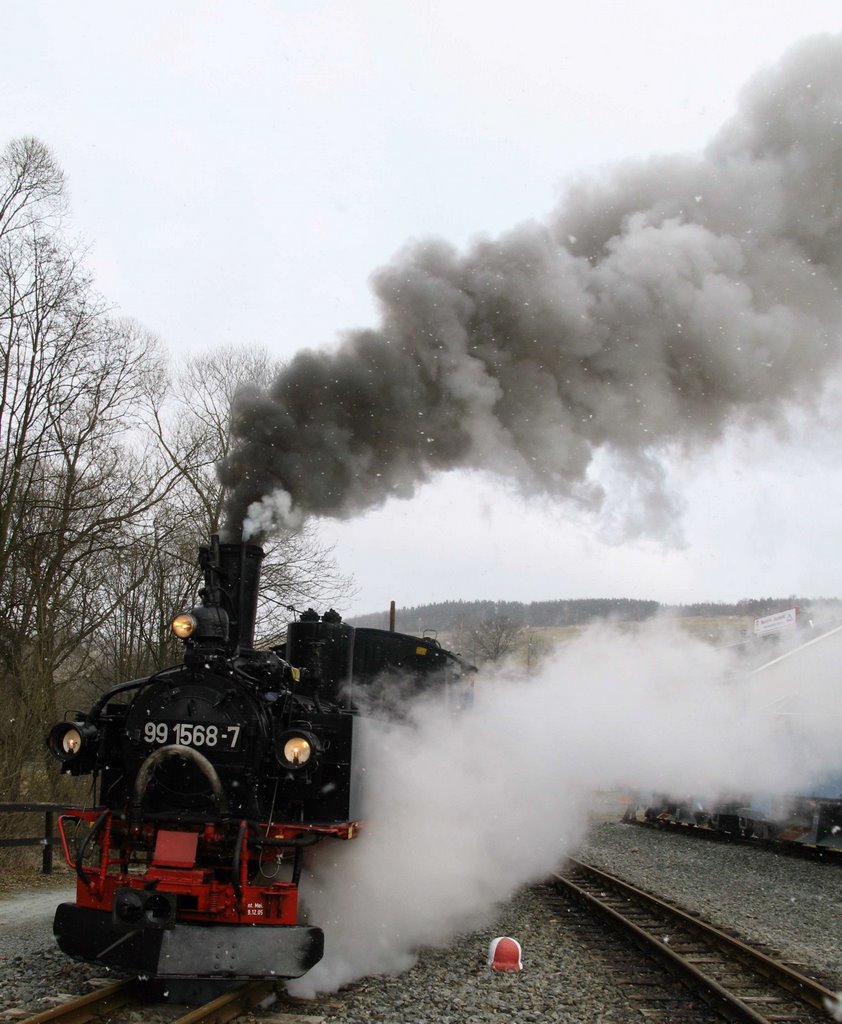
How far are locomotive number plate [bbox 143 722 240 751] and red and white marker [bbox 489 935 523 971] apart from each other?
2.49m

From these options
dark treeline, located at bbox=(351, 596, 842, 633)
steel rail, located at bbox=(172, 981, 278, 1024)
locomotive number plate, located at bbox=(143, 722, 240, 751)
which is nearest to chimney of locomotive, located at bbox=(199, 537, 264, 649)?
locomotive number plate, located at bbox=(143, 722, 240, 751)

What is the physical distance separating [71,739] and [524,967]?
11.6 feet

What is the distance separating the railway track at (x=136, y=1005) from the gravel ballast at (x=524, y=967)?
0.15 m

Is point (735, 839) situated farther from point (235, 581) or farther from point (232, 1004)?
point (232, 1004)

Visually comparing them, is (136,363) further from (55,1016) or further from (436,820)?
(55,1016)

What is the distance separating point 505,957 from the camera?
251 inches

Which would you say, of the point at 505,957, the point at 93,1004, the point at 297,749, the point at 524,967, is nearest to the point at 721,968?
the point at 524,967

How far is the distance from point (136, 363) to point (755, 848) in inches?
549

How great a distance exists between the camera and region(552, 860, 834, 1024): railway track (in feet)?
17.9

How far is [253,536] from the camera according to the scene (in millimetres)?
7863

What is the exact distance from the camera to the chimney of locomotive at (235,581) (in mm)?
6195

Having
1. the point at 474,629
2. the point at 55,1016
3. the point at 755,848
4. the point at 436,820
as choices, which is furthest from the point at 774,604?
the point at 55,1016

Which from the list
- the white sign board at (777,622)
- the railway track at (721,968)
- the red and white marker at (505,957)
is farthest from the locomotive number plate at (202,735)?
the white sign board at (777,622)

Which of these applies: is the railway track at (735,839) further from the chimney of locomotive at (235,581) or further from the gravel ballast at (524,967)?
the chimney of locomotive at (235,581)
